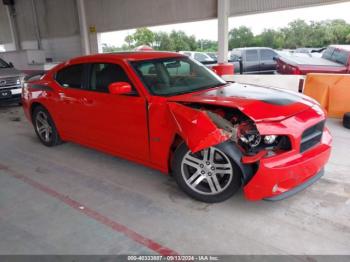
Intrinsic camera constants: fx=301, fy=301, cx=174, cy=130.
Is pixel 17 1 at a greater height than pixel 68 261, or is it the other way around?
pixel 17 1

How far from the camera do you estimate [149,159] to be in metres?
3.58

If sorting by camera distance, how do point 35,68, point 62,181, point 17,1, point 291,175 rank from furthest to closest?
1. point 17,1
2. point 35,68
3. point 62,181
4. point 291,175

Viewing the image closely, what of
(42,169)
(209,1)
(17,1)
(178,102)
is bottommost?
(42,169)

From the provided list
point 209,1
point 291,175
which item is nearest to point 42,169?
point 291,175

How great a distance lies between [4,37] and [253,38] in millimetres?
26982

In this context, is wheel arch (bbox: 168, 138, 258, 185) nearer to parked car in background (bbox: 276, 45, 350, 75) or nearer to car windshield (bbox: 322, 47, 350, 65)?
parked car in background (bbox: 276, 45, 350, 75)

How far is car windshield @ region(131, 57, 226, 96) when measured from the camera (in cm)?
358

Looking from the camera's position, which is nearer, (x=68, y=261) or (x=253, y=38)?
(x=68, y=261)

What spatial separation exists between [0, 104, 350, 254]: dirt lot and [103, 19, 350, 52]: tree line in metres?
28.6

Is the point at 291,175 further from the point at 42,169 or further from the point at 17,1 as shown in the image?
the point at 17,1

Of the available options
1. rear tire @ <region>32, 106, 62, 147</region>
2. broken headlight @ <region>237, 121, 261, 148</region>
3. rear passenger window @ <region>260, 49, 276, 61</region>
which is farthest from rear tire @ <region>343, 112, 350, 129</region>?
rear passenger window @ <region>260, 49, 276, 61</region>

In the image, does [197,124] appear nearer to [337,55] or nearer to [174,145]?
[174,145]

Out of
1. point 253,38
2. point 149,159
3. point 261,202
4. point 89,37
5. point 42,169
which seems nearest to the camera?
point 261,202

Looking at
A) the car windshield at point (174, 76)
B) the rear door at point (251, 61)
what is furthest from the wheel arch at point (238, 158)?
the rear door at point (251, 61)
